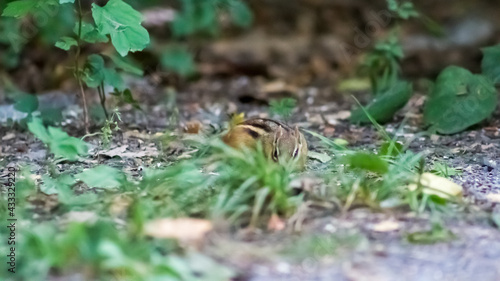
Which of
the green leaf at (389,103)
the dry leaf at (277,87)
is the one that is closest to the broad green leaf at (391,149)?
the green leaf at (389,103)

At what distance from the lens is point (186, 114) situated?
3.82 m

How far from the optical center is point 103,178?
223 centimetres

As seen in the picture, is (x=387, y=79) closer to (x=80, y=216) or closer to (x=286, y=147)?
(x=286, y=147)

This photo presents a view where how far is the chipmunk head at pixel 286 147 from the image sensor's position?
2.42 meters

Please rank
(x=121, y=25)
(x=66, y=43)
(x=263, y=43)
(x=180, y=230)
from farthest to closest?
(x=263, y=43) → (x=66, y=43) → (x=121, y=25) → (x=180, y=230)

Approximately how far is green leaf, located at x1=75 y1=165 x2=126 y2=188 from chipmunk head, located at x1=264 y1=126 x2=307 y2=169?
1.62 feet

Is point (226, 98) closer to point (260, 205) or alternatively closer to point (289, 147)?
point (289, 147)

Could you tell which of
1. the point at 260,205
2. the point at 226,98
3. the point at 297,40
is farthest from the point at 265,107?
the point at 260,205

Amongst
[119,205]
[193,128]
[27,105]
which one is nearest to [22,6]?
[27,105]

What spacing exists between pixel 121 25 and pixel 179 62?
2.03 metres

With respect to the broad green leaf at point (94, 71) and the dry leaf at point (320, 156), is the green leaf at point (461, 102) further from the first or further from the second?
the broad green leaf at point (94, 71)

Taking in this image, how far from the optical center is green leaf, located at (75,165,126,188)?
222cm

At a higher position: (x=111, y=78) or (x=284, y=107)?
(x=111, y=78)

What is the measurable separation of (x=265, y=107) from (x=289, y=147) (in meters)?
1.52
